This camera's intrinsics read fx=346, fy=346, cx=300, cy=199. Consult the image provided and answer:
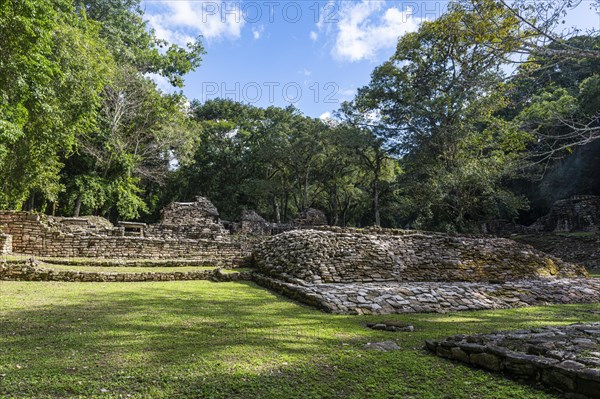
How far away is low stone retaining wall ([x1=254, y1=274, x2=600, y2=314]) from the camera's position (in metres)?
7.11

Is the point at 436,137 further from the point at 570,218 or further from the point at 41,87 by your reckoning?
the point at 41,87

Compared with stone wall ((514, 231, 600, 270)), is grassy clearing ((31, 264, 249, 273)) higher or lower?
lower

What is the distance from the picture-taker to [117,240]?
13.7 metres

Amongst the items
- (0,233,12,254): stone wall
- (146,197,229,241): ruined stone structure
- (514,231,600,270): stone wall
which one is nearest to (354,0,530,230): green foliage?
(514,231,600,270): stone wall

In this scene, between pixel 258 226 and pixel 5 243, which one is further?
pixel 258 226

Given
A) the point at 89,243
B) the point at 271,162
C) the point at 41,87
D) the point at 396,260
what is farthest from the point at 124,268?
the point at 271,162

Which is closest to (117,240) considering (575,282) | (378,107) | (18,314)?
(18,314)

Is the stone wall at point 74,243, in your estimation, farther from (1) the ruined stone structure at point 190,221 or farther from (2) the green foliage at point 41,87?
(1) the ruined stone structure at point 190,221

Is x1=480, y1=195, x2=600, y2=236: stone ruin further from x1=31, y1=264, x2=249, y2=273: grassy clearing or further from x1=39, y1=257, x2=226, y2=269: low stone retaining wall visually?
x1=31, y1=264, x2=249, y2=273: grassy clearing

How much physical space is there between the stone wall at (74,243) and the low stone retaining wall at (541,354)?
10.3 meters

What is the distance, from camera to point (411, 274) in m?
10.6

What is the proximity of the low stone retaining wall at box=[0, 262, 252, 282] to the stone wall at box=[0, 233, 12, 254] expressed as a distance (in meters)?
3.42

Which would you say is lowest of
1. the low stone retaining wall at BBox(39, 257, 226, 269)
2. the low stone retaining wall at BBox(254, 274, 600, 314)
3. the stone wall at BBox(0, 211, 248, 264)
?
the low stone retaining wall at BBox(254, 274, 600, 314)

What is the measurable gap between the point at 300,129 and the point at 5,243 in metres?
25.1
